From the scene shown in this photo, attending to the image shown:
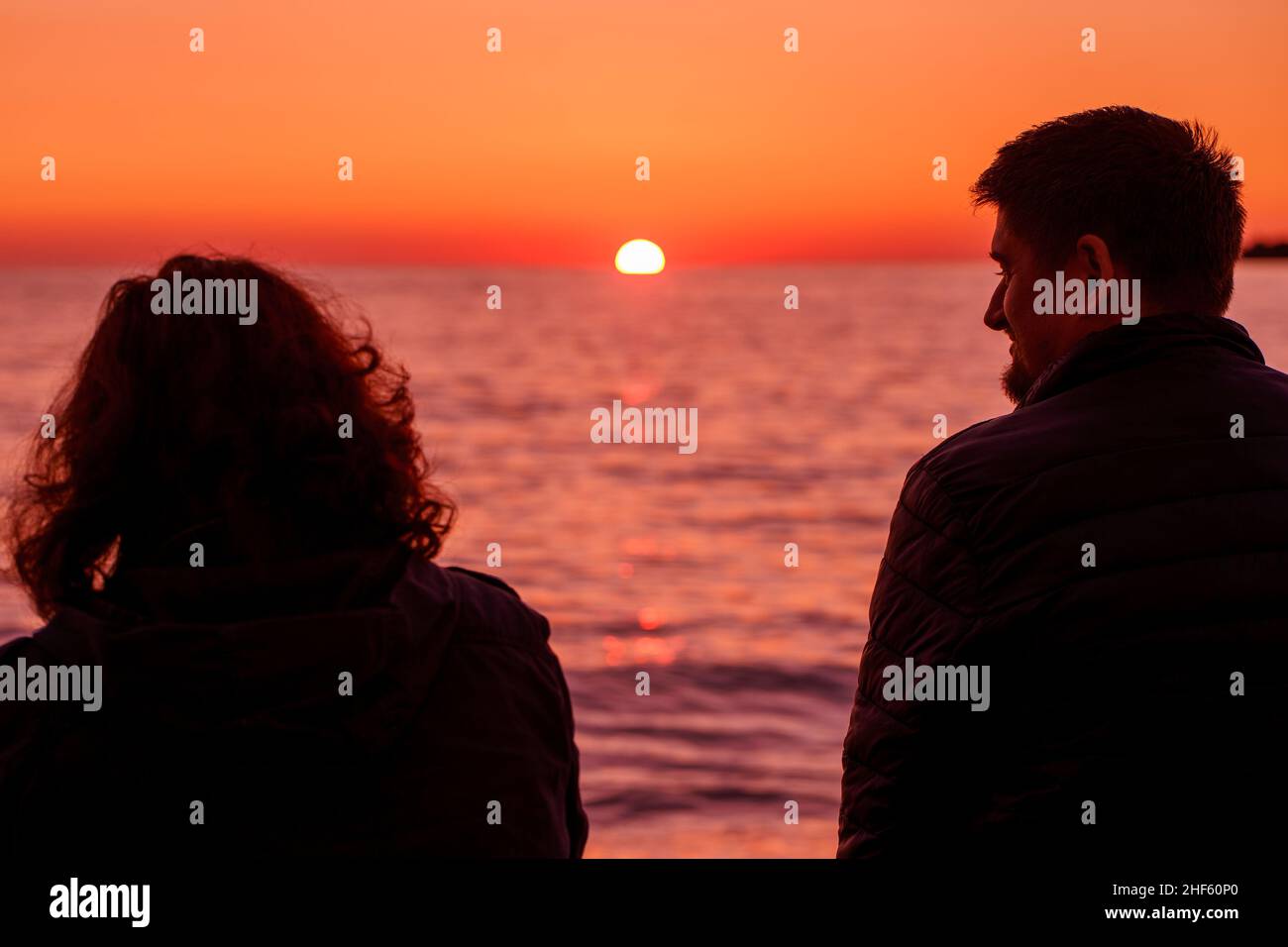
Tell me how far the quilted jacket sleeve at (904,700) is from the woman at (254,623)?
1.37ft

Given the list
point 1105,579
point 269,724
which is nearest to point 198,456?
point 269,724

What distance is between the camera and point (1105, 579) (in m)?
1.72

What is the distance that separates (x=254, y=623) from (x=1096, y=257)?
124 centimetres

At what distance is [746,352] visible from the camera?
3189cm

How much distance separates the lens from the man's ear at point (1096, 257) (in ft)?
6.49

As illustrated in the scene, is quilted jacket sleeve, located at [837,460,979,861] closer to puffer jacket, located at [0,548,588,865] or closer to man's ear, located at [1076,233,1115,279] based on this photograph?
man's ear, located at [1076,233,1115,279]

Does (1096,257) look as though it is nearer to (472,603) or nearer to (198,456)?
(472,603)

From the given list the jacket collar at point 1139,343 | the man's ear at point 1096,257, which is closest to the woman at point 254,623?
the jacket collar at point 1139,343

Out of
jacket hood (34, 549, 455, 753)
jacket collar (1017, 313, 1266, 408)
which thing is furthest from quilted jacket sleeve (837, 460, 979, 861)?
jacket hood (34, 549, 455, 753)

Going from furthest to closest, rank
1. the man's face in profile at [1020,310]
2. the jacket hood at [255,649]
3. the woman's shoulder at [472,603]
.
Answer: the man's face in profile at [1020,310] → the woman's shoulder at [472,603] → the jacket hood at [255,649]

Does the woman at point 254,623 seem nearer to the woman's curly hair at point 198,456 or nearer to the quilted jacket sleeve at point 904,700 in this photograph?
the woman's curly hair at point 198,456

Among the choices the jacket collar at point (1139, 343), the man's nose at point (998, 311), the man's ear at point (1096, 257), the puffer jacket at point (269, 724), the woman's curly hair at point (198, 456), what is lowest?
the puffer jacket at point (269, 724)
